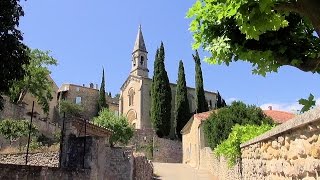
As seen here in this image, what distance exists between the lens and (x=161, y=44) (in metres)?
60.8

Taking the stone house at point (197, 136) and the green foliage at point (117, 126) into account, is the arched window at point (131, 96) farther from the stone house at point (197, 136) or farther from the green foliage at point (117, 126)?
the green foliage at point (117, 126)

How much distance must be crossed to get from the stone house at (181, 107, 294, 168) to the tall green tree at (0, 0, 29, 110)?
28830 millimetres

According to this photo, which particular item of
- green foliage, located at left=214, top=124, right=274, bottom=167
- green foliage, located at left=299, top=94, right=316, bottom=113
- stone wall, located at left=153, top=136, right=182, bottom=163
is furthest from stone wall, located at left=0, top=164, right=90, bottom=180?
stone wall, located at left=153, top=136, right=182, bottom=163

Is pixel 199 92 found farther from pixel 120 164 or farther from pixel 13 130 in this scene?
pixel 120 164

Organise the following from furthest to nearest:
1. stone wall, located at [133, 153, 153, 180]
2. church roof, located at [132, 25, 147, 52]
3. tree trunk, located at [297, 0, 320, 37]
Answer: church roof, located at [132, 25, 147, 52]
stone wall, located at [133, 153, 153, 180]
tree trunk, located at [297, 0, 320, 37]

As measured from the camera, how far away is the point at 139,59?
67250 mm

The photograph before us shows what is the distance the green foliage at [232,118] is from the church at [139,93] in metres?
26.1

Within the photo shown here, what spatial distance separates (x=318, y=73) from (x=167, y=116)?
50239mm

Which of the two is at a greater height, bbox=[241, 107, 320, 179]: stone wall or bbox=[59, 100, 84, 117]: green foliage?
bbox=[59, 100, 84, 117]: green foliage

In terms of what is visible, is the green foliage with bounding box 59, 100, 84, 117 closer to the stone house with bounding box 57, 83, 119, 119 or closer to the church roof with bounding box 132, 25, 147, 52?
the stone house with bounding box 57, 83, 119, 119

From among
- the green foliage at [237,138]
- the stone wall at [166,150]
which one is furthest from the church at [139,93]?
the green foliage at [237,138]

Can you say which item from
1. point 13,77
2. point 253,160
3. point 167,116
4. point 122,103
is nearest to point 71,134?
point 13,77

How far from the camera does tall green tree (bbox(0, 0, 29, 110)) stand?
1204 cm

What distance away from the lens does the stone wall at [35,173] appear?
9.57 metres
